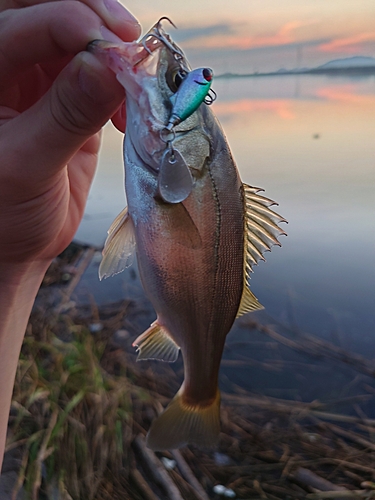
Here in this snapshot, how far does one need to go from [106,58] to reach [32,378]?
2.62m

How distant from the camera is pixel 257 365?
3844 millimetres

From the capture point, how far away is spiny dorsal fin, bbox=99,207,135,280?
1498 millimetres

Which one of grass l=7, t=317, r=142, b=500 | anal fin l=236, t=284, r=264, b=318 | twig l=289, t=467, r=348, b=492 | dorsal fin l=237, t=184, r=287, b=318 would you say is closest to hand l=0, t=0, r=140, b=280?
dorsal fin l=237, t=184, r=287, b=318

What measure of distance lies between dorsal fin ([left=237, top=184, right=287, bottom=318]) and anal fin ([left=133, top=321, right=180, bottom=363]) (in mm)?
258

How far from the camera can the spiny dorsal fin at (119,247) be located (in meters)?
1.50

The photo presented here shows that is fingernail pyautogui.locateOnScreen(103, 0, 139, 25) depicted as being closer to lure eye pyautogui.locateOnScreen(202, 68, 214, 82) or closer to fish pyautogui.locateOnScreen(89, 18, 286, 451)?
fish pyautogui.locateOnScreen(89, 18, 286, 451)

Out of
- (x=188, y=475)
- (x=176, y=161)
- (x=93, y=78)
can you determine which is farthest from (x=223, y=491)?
(x=93, y=78)

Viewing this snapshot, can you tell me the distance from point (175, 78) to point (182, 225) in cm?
43

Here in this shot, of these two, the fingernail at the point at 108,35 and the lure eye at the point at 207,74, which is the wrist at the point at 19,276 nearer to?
the fingernail at the point at 108,35

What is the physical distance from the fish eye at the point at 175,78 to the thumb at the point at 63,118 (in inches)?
→ 6.0

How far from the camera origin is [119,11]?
60.0 inches

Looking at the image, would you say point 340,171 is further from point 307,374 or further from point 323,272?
point 307,374

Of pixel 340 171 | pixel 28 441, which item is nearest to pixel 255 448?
pixel 28 441

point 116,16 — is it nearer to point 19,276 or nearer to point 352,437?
point 19,276
